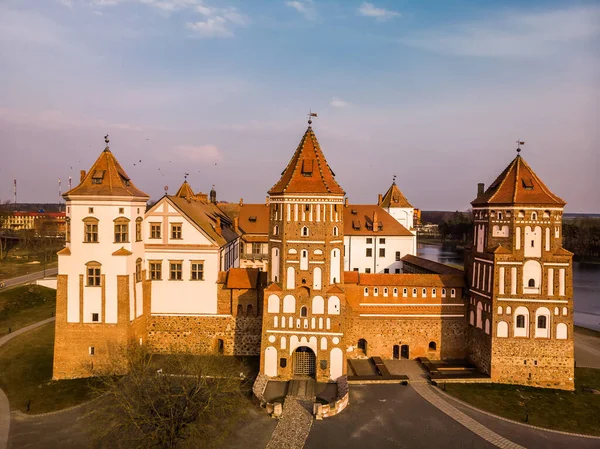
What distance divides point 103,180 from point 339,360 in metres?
18.4

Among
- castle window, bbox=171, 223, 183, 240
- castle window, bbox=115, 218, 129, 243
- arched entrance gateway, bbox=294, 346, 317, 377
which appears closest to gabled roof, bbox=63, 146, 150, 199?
castle window, bbox=115, 218, 129, 243

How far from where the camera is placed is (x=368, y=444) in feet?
62.3

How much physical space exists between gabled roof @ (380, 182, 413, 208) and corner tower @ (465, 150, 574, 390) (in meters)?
25.3

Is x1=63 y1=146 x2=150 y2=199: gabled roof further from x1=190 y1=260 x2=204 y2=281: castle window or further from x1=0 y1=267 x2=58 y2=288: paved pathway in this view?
x1=0 y1=267 x2=58 y2=288: paved pathway

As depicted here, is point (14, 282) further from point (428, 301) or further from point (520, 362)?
point (520, 362)

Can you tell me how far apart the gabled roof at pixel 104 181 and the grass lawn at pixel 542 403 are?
76.7ft

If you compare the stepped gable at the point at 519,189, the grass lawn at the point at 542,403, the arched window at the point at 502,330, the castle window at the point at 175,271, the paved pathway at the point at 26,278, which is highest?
the stepped gable at the point at 519,189

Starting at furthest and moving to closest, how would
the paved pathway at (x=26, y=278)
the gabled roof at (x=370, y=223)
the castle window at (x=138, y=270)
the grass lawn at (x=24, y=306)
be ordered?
the paved pathway at (x=26, y=278)
the gabled roof at (x=370, y=223)
the grass lawn at (x=24, y=306)
the castle window at (x=138, y=270)

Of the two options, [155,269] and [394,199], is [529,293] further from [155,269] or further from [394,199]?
[394,199]

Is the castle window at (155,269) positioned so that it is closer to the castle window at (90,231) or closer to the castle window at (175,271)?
the castle window at (175,271)

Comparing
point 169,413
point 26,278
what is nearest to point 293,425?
point 169,413

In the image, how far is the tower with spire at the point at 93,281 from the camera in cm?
2578

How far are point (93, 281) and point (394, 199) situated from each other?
1444 inches

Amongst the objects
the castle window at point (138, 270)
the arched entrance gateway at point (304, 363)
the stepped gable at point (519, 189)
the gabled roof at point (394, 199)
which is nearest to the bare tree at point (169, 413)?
the arched entrance gateway at point (304, 363)
